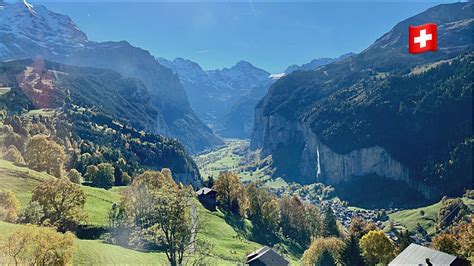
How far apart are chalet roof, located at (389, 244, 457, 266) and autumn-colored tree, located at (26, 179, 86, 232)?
6075 centimetres

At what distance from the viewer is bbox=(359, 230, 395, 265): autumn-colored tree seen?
4158 inches

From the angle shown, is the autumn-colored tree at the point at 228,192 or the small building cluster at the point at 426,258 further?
the autumn-colored tree at the point at 228,192

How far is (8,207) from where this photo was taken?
75.8 meters

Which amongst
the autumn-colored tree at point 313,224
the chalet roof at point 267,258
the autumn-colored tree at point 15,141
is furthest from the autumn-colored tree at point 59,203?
the autumn-colored tree at point 313,224

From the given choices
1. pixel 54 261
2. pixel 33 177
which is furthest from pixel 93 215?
pixel 54 261

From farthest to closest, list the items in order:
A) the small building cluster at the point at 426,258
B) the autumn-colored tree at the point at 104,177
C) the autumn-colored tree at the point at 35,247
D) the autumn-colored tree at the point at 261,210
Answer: the autumn-colored tree at the point at 104,177
the autumn-colored tree at the point at 261,210
the small building cluster at the point at 426,258
the autumn-colored tree at the point at 35,247

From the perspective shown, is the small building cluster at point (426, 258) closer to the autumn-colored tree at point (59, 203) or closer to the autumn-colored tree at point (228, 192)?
the autumn-colored tree at point (59, 203)

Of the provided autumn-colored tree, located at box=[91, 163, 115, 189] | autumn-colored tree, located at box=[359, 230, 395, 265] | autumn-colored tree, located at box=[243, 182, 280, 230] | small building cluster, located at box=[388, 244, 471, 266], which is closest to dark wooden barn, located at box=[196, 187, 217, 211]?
autumn-colored tree, located at box=[243, 182, 280, 230]

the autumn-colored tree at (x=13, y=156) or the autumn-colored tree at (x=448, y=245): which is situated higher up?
the autumn-colored tree at (x=13, y=156)

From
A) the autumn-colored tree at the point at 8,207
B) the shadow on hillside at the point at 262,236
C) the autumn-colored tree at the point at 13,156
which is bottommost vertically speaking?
the shadow on hillside at the point at 262,236

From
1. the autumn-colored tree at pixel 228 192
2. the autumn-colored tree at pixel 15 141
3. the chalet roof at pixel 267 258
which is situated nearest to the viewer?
the chalet roof at pixel 267 258

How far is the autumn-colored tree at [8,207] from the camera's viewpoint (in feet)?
236

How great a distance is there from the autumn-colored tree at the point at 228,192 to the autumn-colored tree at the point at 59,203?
7669cm

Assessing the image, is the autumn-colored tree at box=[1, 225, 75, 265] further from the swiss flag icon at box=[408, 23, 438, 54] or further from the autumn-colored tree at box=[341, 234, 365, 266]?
the autumn-colored tree at box=[341, 234, 365, 266]
